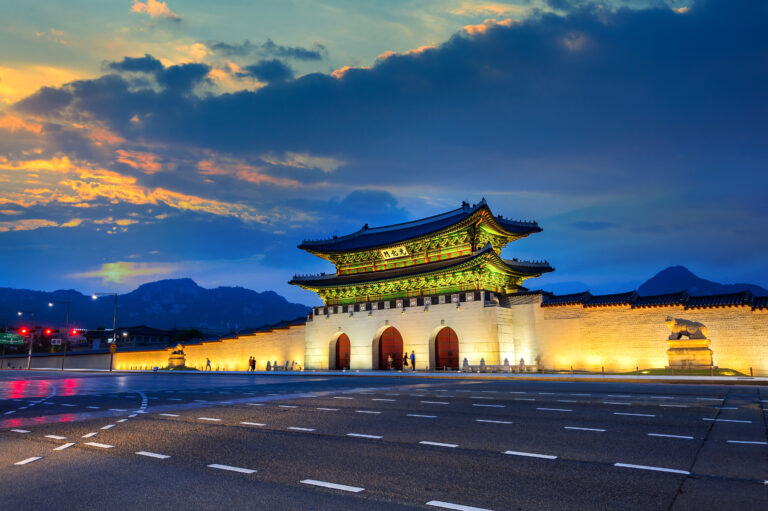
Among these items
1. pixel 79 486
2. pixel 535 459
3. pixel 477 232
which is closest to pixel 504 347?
pixel 477 232

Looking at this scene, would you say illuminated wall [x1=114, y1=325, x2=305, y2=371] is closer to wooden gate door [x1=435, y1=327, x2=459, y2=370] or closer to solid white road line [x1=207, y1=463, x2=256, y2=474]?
wooden gate door [x1=435, y1=327, x2=459, y2=370]

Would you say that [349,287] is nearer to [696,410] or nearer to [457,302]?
[457,302]

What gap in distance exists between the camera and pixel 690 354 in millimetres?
27031

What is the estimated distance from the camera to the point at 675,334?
2770 centimetres

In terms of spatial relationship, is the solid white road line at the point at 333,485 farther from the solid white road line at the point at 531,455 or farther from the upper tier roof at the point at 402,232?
the upper tier roof at the point at 402,232

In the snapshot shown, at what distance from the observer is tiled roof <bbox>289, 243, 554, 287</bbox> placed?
4104 cm

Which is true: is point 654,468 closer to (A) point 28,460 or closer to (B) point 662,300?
(A) point 28,460

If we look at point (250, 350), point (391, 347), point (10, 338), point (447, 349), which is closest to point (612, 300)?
point (447, 349)

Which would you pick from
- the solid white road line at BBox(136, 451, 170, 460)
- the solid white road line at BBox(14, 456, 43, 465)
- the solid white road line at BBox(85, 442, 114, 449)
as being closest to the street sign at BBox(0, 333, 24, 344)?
the solid white road line at BBox(85, 442, 114, 449)

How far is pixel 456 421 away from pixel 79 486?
7.45 meters

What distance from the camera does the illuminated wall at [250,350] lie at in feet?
169

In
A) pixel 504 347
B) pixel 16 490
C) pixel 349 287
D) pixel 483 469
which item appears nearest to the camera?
pixel 16 490

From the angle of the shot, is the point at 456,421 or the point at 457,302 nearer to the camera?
the point at 456,421

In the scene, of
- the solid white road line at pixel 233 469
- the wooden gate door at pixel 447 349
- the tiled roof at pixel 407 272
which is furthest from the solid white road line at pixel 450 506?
the wooden gate door at pixel 447 349
